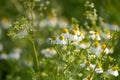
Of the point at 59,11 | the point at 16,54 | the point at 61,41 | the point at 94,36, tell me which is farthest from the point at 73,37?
the point at 59,11

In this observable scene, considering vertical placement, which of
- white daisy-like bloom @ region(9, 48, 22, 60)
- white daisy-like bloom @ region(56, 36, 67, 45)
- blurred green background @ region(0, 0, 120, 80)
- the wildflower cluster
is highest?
blurred green background @ region(0, 0, 120, 80)

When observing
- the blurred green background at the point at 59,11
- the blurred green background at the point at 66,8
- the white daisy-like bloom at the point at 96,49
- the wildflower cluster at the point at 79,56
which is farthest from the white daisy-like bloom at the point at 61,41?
the blurred green background at the point at 66,8

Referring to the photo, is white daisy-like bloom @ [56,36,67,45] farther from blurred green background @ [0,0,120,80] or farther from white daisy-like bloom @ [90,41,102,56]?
blurred green background @ [0,0,120,80]

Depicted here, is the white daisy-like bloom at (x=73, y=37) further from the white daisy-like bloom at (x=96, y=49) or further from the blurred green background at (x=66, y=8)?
the blurred green background at (x=66, y=8)

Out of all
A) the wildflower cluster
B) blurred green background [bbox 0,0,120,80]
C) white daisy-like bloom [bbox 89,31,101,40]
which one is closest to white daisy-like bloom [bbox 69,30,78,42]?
the wildflower cluster

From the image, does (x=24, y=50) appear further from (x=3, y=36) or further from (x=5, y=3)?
(x=5, y=3)

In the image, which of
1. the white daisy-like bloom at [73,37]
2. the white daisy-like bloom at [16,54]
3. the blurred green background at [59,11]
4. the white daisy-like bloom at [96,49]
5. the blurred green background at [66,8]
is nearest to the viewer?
the white daisy-like bloom at [73,37]

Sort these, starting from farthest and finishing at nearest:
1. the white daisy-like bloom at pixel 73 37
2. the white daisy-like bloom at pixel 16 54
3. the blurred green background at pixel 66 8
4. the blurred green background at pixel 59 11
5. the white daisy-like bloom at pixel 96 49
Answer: the blurred green background at pixel 66 8 → the blurred green background at pixel 59 11 → the white daisy-like bloom at pixel 16 54 → the white daisy-like bloom at pixel 96 49 → the white daisy-like bloom at pixel 73 37

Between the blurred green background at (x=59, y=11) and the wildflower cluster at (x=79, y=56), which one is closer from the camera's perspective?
the wildflower cluster at (x=79, y=56)

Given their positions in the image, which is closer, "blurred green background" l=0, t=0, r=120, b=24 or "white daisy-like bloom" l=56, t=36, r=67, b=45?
"white daisy-like bloom" l=56, t=36, r=67, b=45

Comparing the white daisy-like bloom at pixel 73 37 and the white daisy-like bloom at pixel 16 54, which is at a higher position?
the white daisy-like bloom at pixel 16 54

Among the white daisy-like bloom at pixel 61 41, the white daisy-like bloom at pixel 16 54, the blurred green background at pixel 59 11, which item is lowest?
the white daisy-like bloom at pixel 61 41

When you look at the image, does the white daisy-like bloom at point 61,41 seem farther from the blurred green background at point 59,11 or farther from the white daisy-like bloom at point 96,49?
the blurred green background at point 59,11
